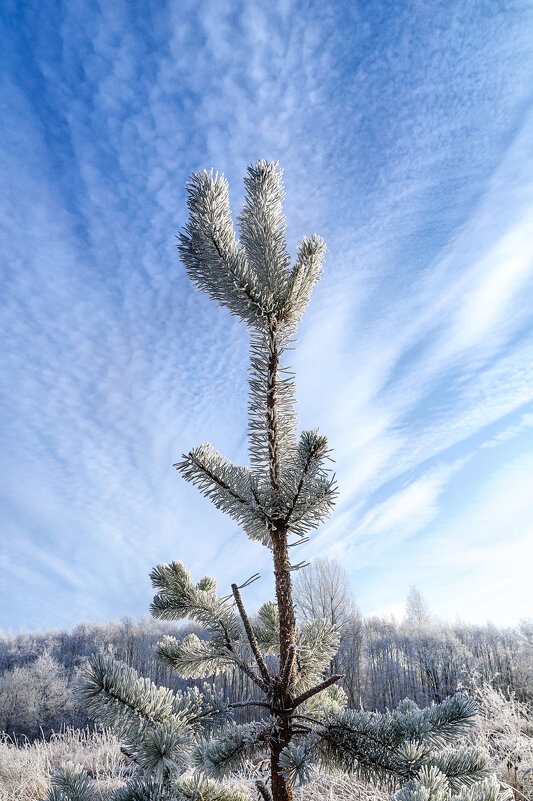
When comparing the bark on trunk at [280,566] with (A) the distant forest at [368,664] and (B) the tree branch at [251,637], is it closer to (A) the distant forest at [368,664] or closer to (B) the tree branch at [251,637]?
(B) the tree branch at [251,637]

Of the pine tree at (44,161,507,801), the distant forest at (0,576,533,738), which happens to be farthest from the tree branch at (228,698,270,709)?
the distant forest at (0,576,533,738)

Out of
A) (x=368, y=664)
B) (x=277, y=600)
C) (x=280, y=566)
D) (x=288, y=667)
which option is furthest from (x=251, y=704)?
(x=368, y=664)

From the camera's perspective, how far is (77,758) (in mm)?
6645

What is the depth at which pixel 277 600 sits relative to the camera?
151cm

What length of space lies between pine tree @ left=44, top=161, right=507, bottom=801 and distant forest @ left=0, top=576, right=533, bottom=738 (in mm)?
18660

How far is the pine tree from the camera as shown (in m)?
1.29

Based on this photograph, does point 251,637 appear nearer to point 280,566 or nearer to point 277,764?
point 280,566

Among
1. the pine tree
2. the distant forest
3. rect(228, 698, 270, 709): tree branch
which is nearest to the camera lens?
the pine tree

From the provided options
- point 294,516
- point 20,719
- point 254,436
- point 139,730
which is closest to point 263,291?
point 254,436

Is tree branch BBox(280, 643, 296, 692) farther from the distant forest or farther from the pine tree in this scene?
the distant forest

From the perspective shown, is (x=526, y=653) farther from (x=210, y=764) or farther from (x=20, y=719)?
(x=210, y=764)

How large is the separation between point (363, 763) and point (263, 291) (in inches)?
58.9

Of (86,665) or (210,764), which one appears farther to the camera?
(210,764)

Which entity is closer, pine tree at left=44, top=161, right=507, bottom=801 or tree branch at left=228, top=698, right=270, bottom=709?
pine tree at left=44, top=161, right=507, bottom=801
